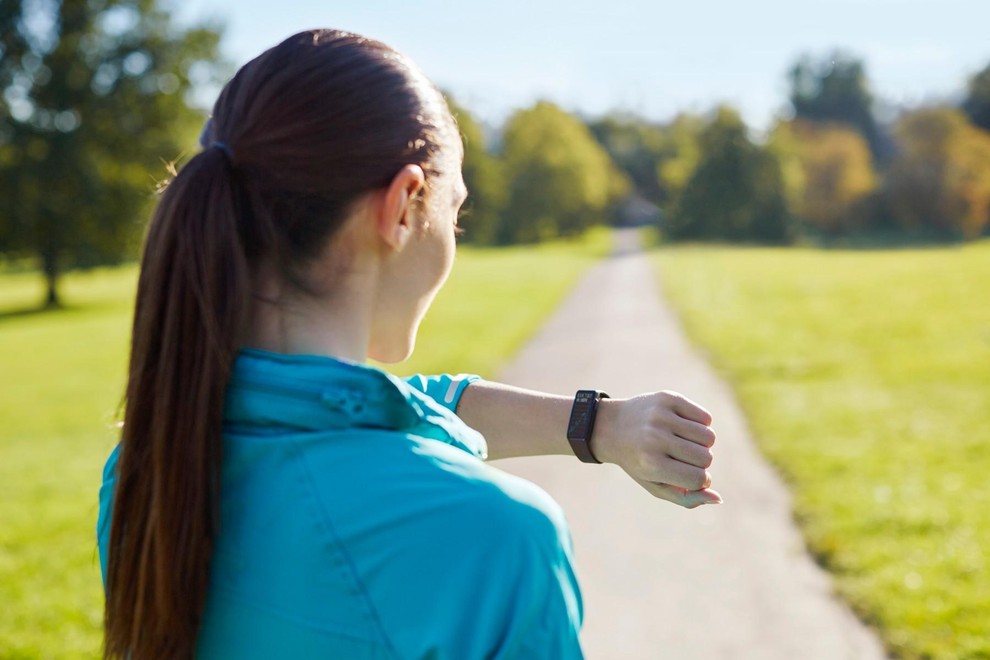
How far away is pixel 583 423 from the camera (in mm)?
1485

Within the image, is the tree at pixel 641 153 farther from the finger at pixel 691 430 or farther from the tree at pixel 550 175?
the finger at pixel 691 430

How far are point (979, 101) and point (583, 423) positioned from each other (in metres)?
59.9

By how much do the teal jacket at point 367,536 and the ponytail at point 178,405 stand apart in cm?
3

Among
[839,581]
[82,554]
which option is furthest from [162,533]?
[82,554]

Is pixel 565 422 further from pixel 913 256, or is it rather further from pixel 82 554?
pixel 913 256

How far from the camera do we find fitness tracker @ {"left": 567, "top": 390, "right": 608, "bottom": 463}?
148cm

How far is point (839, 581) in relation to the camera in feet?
14.4

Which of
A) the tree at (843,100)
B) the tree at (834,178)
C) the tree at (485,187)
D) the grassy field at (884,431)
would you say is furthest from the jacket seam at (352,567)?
the tree at (843,100)

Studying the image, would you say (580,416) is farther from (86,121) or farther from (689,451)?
(86,121)

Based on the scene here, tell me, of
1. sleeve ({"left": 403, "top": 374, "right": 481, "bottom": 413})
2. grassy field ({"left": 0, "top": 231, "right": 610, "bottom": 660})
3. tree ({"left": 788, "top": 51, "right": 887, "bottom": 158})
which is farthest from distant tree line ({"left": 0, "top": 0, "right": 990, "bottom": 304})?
sleeve ({"left": 403, "top": 374, "right": 481, "bottom": 413})

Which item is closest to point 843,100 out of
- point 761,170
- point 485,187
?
point 485,187

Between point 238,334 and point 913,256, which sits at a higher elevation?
point 238,334

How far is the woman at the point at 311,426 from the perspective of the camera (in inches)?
35.8

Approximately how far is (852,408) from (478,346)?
548 centimetres
